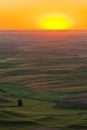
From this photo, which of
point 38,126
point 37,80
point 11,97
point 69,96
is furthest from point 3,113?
point 37,80

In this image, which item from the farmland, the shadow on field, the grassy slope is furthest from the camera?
the farmland

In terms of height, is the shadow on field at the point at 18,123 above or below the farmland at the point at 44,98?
below

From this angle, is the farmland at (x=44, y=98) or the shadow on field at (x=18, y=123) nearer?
the shadow on field at (x=18, y=123)

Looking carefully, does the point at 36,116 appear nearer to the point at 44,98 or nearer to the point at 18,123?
the point at 18,123

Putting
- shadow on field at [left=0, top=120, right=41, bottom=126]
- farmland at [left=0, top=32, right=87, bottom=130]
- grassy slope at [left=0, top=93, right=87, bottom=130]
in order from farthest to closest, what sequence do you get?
farmland at [left=0, top=32, right=87, bottom=130]
grassy slope at [left=0, top=93, right=87, bottom=130]
shadow on field at [left=0, top=120, right=41, bottom=126]

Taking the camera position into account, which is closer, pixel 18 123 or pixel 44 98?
pixel 18 123

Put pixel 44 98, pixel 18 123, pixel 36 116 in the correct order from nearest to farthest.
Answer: pixel 18 123
pixel 36 116
pixel 44 98

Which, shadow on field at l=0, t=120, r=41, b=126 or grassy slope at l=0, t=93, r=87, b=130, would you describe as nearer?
shadow on field at l=0, t=120, r=41, b=126

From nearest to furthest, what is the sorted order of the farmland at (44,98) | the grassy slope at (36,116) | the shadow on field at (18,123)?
the shadow on field at (18,123) → the grassy slope at (36,116) → the farmland at (44,98)

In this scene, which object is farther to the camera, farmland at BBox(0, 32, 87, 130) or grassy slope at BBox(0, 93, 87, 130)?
farmland at BBox(0, 32, 87, 130)

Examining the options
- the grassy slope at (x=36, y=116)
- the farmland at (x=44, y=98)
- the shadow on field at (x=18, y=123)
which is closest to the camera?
the shadow on field at (x=18, y=123)

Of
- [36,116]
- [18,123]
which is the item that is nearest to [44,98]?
[36,116]

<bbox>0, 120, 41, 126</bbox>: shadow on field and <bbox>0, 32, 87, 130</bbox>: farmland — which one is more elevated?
<bbox>0, 32, 87, 130</bbox>: farmland
